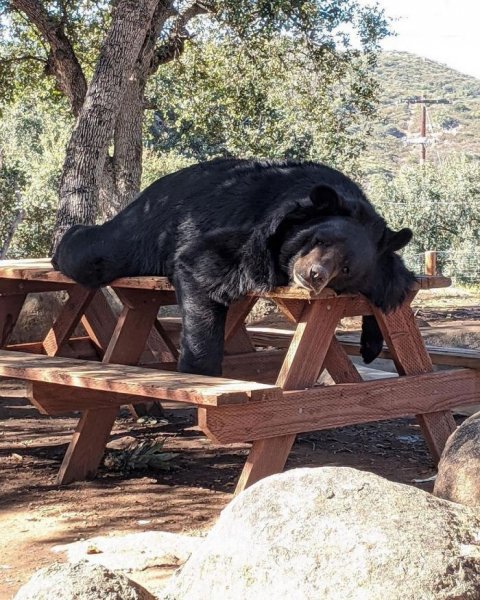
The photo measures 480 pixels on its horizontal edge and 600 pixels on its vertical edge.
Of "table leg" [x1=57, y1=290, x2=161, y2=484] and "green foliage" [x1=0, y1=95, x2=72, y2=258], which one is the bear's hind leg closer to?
"table leg" [x1=57, y1=290, x2=161, y2=484]

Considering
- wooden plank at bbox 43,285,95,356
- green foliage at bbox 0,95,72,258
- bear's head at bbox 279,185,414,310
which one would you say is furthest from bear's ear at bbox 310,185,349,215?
green foliage at bbox 0,95,72,258

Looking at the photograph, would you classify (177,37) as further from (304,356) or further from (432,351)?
(304,356)

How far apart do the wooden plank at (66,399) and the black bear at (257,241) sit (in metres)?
0.61

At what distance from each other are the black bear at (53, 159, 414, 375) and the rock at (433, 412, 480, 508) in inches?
33.6

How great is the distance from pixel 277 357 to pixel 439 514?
3.55 m

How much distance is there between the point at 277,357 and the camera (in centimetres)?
627

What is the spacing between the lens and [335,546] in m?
2.57

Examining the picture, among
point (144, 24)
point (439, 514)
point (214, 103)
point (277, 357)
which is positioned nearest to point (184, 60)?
point (214, 103)

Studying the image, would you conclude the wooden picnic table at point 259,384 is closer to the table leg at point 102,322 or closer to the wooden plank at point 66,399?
the wooden plank at point 66,399

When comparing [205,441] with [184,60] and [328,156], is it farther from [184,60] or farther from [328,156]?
[328,156]

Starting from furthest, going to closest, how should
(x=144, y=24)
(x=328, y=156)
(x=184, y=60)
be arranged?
1. (x=328, y=156)
2. (x=184, y=60)
3. (x=144, y=24)

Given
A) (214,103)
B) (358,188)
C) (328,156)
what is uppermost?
(358,188)

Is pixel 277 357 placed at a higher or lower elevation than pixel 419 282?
lower

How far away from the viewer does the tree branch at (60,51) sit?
11.8 metres
